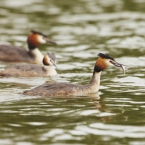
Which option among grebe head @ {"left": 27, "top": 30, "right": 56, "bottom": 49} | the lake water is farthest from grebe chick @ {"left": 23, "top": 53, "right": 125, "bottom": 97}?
grebe head @ {"left": 27, "top": 30, "right": 56, "bottom": 49}

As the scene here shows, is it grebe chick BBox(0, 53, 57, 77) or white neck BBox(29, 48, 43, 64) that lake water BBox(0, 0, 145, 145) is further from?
white neck BBox(29, 48, 43, 64)

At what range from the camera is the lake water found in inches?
478

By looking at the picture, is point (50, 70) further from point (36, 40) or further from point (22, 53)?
point (36, 40)

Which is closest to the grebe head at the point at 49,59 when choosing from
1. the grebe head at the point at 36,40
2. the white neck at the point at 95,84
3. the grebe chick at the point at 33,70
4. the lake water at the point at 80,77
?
the grebe chick at the point at 33,70

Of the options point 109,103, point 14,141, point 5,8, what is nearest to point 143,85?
point 109,103

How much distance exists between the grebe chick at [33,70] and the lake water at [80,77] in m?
0.25

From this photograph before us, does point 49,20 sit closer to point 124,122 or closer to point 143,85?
point 143,85

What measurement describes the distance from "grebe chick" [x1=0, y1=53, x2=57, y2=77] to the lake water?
0.25 m

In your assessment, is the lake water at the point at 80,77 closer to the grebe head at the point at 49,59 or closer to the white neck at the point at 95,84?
the white neck at the point at 95,84

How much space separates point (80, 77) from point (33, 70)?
1.40m

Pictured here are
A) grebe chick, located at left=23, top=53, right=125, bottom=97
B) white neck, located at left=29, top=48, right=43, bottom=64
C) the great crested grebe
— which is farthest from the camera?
white neck, located at left=29, top=48, right=43, bottom=64

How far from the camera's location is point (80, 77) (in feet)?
61.4

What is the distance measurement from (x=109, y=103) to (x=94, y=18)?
14614mm

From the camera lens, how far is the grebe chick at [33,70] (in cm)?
1900
